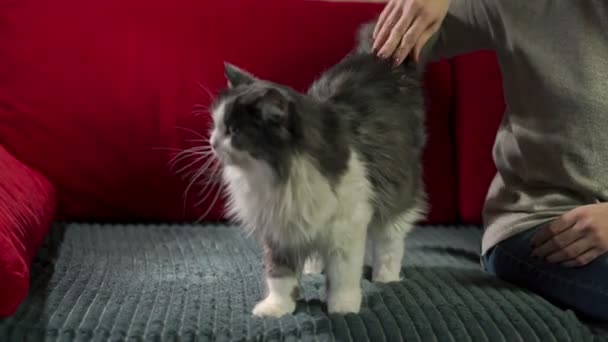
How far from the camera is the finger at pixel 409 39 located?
51.8 inches

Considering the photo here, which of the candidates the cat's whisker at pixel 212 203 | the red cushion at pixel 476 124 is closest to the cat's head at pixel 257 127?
the cat's whisker at pixel 212 203

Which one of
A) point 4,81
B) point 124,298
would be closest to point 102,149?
point 4,81

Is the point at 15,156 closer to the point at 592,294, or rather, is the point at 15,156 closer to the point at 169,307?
the point at 169,307

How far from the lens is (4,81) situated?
1.70 m

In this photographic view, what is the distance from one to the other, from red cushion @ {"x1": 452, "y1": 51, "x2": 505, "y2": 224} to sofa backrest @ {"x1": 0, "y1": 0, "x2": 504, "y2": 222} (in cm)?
35

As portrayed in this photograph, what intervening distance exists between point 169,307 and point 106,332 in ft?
0.45

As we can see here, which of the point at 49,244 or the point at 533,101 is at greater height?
the point at 533,101

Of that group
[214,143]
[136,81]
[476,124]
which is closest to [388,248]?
[214,143]

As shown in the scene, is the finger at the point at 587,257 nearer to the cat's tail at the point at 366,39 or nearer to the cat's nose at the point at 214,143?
the cat's tail at the point at 366,39

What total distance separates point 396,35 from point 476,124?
0.60 metres

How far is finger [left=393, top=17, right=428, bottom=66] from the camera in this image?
4.31 feet

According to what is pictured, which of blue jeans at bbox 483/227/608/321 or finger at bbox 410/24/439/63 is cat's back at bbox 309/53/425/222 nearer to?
finger at bbox 410/24/439/63

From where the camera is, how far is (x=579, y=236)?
3.96 feet

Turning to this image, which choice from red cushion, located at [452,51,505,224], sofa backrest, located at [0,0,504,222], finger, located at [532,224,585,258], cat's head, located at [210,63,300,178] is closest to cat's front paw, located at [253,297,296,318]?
cat's head, located at [210,63,300,178]
